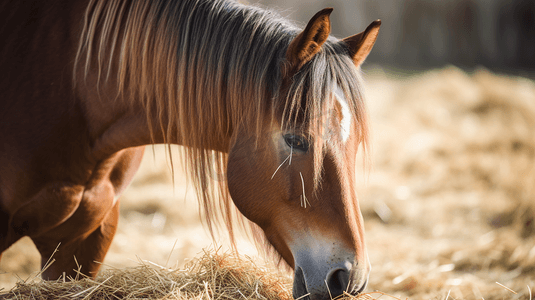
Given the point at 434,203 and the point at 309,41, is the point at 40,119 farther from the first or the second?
the point at 434,203

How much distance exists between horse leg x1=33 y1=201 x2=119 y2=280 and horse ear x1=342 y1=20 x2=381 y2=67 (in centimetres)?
137

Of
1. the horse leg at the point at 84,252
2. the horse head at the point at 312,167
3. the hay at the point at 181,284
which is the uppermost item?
the horse head at the point at 312,167

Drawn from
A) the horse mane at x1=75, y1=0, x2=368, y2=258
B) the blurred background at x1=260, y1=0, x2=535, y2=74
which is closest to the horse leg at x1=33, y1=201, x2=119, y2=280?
the horse mane at x1=75, y1=0, x2=368, y2=258

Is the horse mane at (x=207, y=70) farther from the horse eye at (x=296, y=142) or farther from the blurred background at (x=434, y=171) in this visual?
the blurred background at (x=434, y=171)

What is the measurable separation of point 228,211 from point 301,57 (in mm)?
670

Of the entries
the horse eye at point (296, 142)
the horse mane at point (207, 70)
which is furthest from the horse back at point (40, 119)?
the horse eye at point (296, 142)

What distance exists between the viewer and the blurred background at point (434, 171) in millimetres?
2842

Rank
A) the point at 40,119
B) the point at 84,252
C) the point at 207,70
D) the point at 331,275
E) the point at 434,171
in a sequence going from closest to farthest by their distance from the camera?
the point at 331,275 < the point at 207,70 < the point at 40,119 < the point at 84,252 < the point at 434,171

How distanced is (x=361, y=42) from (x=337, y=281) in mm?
818

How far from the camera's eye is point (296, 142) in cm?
127

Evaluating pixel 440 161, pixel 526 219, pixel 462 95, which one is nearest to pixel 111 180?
pixel 526 219

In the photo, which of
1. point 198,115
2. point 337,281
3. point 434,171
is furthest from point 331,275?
point 434,171

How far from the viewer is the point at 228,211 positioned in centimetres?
156

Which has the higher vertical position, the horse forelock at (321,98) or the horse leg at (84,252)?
the horse forelock at (321,98)
